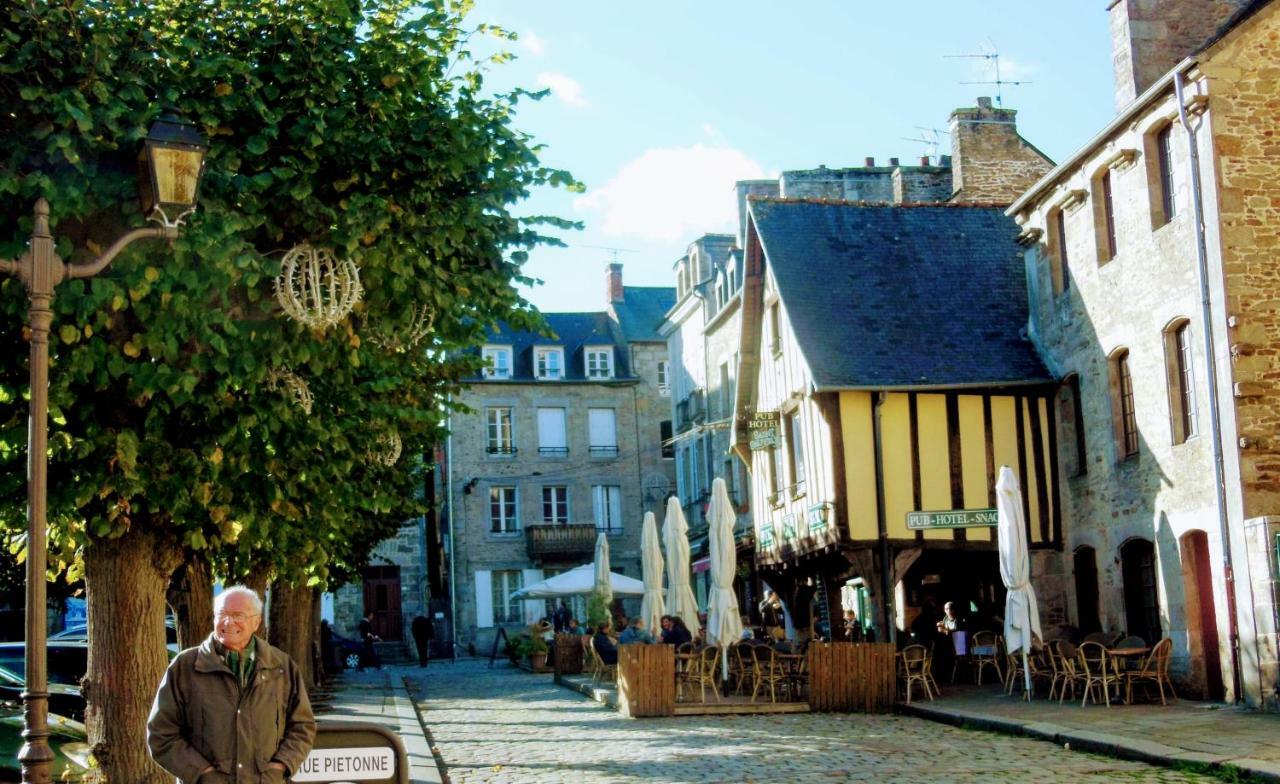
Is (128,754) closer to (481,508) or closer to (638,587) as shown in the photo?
(638,587)

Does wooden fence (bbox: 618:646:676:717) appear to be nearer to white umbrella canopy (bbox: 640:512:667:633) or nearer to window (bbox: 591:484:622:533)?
white umbrella canopy (bbox: 640:512:667:633)

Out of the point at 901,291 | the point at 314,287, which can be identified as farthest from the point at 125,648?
the point at 901,291

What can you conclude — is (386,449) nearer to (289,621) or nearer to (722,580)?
(722,580)

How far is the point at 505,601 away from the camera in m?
47.6

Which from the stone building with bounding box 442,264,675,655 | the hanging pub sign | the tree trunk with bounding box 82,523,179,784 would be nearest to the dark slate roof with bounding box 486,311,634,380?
the stone building with bounding box 442,264,675,655

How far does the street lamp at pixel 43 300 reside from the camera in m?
6.97

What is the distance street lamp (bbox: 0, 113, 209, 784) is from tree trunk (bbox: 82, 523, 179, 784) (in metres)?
2.83

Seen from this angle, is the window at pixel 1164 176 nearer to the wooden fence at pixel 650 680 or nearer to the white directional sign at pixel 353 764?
the wooden fence at pixel 650 680

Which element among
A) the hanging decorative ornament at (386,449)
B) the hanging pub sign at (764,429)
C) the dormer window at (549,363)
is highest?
the dormer window at (549,363)

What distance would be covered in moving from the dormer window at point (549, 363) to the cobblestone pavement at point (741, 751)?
30283mm

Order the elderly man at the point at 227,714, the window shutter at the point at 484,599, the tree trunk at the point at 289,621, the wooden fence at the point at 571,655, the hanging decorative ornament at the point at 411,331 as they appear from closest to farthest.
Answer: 1. the elderly man at the point at 227,714
2. the hanging decorative ornament at the point at 411,331
3. the tree trunk at the point at 289,621
4. the wooden fence at the point at 571,655
5. the window shutter at the point at 484,599

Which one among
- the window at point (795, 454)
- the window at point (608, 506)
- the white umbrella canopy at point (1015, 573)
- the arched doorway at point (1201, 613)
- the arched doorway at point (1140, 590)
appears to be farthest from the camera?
the window at point (608, 506)

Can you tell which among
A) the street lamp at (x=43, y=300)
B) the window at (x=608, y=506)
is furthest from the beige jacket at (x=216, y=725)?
the window at (x=608, y=506)

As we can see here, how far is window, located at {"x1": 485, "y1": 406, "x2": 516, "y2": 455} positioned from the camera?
161 feet
